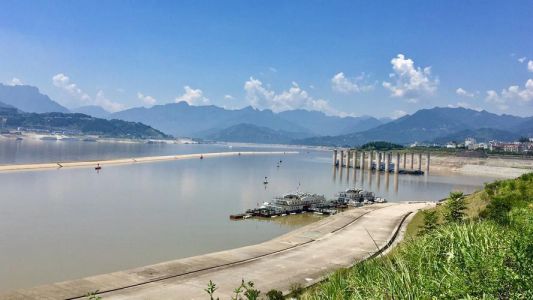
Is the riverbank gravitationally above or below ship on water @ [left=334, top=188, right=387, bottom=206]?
above

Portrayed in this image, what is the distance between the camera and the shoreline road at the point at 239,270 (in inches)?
1041

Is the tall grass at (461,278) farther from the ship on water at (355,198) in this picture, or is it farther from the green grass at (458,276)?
the ship on water at (355,198)

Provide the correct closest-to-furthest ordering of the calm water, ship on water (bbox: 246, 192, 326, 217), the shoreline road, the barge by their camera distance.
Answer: the shoreline road
the calm water
the barge
ship on water (bbox: 246, 192, 326, 217)

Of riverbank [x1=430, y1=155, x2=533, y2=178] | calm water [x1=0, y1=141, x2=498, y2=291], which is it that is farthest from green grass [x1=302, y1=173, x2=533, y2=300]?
riverbank [x1=430, y1=155, x2=533, y2=178]

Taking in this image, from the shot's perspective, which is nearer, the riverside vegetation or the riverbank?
the riverside vegetation

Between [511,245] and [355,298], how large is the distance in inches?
184

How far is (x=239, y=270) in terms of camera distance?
31938mm

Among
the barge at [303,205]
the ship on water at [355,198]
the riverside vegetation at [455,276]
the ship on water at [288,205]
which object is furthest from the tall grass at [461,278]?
the ship on water at [355,198]

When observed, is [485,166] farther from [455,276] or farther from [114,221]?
[455,276]

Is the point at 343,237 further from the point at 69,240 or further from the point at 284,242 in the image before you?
the point at 69,240

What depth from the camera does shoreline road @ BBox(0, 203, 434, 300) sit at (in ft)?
86.8

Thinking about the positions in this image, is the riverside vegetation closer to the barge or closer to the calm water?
the calm water

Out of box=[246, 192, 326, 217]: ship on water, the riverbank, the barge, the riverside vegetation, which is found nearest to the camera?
the riverside vegetation

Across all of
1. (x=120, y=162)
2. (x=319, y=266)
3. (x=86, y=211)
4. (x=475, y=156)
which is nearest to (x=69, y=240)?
(x=86, y=211)
